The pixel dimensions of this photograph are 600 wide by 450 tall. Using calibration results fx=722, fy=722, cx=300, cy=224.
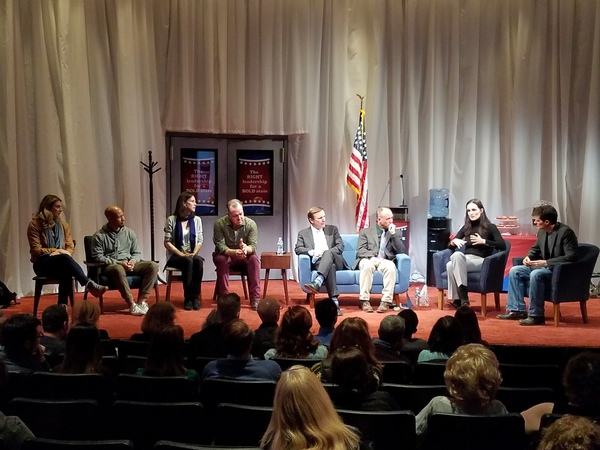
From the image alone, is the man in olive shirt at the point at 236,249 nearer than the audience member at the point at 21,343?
No

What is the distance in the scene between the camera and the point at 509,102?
9.92 metres

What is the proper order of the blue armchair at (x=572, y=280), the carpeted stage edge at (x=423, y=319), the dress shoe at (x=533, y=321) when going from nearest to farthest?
the carpeted stage edge at (x=423, y=319), the blue armchair at (x=572, y=280), the dress shoe at (x=533, y=321)

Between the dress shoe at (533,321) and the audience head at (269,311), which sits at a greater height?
the audience head at (269,311)

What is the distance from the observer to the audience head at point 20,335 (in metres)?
3.56

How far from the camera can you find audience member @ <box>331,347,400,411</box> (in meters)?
2.84

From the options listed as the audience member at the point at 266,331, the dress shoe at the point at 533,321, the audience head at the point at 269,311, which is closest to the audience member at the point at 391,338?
the audience member at the point at 266,331

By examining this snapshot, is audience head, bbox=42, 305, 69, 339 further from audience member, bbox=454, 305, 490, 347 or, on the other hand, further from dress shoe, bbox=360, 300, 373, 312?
dress shoe, bbox=360, 300, 373, 312

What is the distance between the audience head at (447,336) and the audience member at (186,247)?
4031mm

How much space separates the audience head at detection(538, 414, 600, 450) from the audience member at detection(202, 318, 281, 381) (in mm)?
1806

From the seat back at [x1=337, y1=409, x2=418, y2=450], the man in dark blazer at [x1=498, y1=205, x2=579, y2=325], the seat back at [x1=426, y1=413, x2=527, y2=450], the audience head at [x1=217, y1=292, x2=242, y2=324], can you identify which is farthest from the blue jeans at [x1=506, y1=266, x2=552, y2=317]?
the seat back at [x1=337, y1=409, x2=418, y2=450]

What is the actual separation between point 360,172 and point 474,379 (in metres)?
6.70

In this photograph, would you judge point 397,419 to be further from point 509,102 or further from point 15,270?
point 509,102

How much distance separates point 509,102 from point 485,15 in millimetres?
1225

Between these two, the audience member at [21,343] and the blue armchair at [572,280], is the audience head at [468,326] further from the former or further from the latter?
the blue armchair at [572,280]
